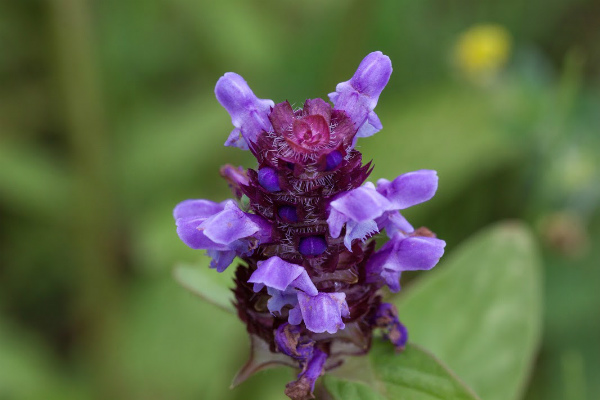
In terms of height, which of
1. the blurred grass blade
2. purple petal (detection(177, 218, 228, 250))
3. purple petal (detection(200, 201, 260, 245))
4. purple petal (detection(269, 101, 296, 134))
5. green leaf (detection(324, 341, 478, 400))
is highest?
purple petal (detection(269, 101, 296, 134))

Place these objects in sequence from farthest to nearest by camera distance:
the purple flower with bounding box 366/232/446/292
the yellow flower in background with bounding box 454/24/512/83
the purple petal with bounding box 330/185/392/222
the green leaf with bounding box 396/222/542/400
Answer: the yellow flower in background with bounding box 454/24/512/83, the green leaf with bounding box 396/222/542/400, the purple flower with bounding box 366/232/446/292, the purple petal with bounding box 330/185/392/222

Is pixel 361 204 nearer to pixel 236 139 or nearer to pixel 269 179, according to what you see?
pixel 269 179

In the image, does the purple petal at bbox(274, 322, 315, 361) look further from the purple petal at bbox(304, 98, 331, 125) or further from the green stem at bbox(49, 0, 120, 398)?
the green stem at bbox(49, 0, 120, 398)

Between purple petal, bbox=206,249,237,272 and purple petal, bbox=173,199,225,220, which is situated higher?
purple petal, bbox=173,199,225,220

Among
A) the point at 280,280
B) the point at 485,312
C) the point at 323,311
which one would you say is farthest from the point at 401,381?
the point at 485,312

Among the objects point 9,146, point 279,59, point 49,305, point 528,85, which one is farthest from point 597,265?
point 9,146

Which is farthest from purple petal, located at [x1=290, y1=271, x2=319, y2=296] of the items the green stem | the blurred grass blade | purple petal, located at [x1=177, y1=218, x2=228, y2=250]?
the blurred grass blade
